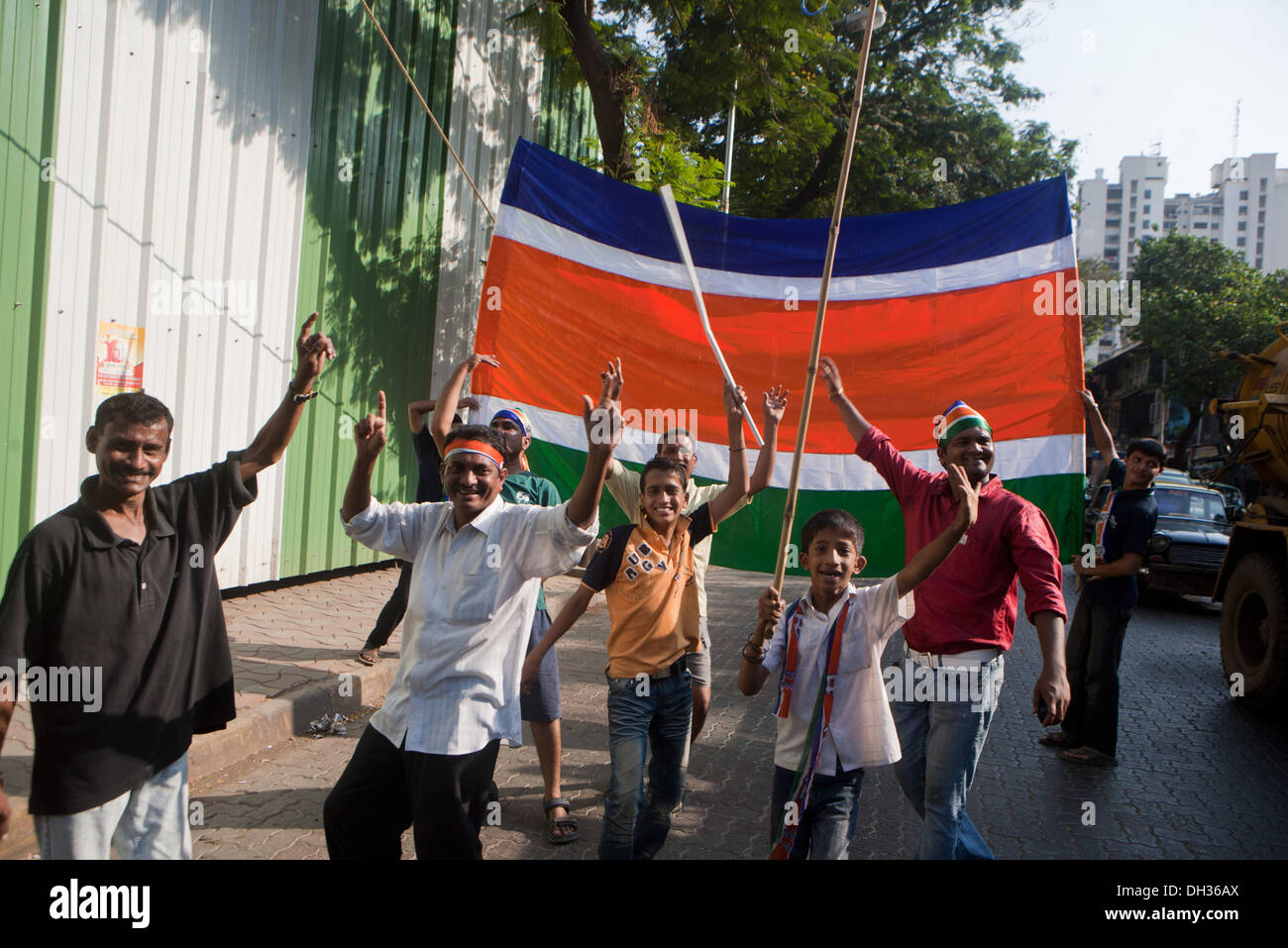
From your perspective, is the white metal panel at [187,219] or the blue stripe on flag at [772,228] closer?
the blue stripe on flag at [772,228]

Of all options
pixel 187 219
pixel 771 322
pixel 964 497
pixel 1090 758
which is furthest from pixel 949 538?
pixel 187 219

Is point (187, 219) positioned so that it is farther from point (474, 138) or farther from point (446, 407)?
point (474, 138)

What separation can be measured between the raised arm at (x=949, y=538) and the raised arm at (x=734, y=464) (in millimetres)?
963

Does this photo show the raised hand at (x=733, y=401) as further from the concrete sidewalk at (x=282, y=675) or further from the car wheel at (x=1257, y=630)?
the car wheel at (x=1257, y=630)

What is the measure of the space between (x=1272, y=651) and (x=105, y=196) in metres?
8.89

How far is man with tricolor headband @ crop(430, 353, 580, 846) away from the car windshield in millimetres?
11374

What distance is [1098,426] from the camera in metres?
4.96

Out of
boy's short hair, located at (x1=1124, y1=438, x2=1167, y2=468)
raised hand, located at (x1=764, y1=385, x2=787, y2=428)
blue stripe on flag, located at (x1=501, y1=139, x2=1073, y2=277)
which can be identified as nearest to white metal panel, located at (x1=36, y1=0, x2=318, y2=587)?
blue stripe on flag, located at (x1=501, y1=139, x2=1073, y2=277)

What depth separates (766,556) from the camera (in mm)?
5320

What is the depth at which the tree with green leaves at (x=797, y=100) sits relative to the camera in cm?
1016

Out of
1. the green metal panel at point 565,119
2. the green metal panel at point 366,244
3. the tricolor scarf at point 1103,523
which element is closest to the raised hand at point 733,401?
the tricolor scarf at point 1103,523

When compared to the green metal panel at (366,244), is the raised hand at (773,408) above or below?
below

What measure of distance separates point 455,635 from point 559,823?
172 cm

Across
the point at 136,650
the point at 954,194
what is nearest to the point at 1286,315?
the point at 954,194
